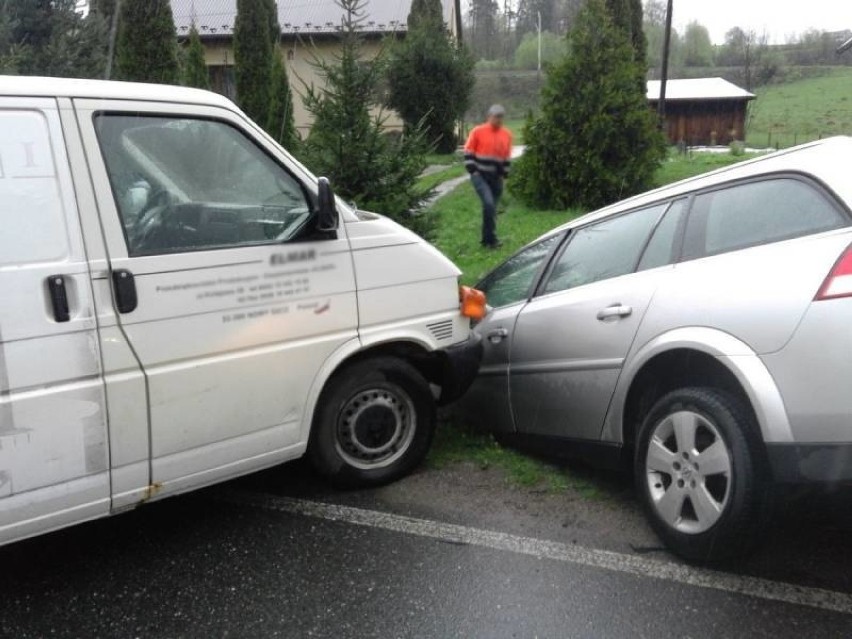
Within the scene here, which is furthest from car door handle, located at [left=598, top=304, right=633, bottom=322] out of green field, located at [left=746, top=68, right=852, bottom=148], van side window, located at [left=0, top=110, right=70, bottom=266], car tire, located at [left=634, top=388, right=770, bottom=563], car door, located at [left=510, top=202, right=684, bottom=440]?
green field, located at [left=746, top=68, right=852, bottom=148]

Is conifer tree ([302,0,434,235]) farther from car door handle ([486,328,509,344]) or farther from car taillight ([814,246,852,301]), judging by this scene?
car taillight ([814,246,852,301])

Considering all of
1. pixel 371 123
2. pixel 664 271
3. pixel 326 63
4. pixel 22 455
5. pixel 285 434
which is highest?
pixel 326 63

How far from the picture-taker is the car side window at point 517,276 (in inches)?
192

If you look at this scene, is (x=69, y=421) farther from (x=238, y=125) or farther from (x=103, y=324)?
(x=238, y=125)

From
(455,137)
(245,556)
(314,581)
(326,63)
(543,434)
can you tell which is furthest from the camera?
(455,137)

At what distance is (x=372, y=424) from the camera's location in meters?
4.16

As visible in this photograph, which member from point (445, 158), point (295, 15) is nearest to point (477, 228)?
point (445, 158)

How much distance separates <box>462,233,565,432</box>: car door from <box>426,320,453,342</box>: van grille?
495mm

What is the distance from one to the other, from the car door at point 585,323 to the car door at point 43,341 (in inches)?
86.9

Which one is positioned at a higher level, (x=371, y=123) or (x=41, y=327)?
(x=371, y=123)

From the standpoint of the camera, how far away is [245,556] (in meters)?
3.56

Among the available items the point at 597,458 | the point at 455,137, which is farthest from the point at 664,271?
the point at 455,137

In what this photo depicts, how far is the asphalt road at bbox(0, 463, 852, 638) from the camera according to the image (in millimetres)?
2994

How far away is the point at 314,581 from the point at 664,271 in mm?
2031
